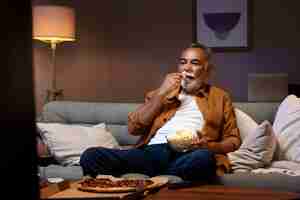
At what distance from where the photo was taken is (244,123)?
322 centimetres

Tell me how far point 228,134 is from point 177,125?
298 mm

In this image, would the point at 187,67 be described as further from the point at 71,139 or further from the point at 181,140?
the point at 71,139

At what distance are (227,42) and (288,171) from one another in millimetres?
1788

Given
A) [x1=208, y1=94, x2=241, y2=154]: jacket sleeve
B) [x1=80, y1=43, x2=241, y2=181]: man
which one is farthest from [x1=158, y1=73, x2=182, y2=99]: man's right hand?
[x1=208, y1=94, x2=241, y2=154]: jacket sleeve

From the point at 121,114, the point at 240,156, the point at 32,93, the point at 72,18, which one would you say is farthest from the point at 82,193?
the point at 72,18

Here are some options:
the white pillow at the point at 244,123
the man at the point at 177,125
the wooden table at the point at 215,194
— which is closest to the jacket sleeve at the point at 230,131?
the man at the point at 177,125

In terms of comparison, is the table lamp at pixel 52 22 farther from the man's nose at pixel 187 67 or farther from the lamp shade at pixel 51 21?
the man's nose at pixel 187 67

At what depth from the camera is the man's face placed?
10.3ft

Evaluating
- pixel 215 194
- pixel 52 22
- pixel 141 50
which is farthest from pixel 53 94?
pixel 215 194

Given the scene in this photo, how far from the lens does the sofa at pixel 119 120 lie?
268 centimetres

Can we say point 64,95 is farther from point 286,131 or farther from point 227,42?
point 286,131

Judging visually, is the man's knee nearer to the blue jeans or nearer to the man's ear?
the blue jeans

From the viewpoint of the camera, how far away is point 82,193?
2.04 m

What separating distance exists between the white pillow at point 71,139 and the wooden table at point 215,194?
3.66 feet
